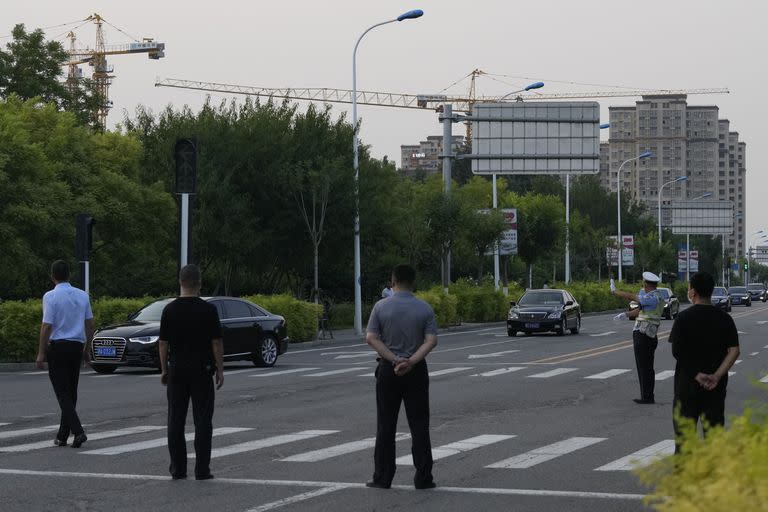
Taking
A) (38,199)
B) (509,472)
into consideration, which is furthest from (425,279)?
(509,472)

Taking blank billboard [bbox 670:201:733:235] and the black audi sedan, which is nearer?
the black audi sedan

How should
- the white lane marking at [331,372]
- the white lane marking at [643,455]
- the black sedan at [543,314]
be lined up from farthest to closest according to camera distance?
the black sedan at [543,314] < the white lane marking at [331,372] < the white lane marking at [643,455]

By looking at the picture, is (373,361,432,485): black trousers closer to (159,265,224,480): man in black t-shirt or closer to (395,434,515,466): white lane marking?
(159,265,224,480): man in black t-shirt

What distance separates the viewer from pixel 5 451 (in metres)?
12.6

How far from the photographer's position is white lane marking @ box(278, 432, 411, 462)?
1182 centimetres

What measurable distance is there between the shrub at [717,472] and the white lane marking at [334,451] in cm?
726

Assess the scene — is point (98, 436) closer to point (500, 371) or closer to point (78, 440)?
point (78, 440)

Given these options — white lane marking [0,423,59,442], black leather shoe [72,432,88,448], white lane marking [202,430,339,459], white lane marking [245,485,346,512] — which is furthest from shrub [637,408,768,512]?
white lane marking [0,423,59,442]

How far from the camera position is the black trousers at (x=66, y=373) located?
12625mm

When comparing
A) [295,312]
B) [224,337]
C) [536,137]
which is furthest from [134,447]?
[536,137]

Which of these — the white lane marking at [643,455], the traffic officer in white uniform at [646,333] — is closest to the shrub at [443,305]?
the traffic officer in white uniform at [646,333]

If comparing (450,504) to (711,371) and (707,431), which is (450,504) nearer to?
(711,371)

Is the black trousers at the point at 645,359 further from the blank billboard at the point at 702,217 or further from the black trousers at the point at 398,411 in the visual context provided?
the blank billboard at the point at 702,217

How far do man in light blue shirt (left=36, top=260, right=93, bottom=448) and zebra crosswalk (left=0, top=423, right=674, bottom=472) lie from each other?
1.10ft
